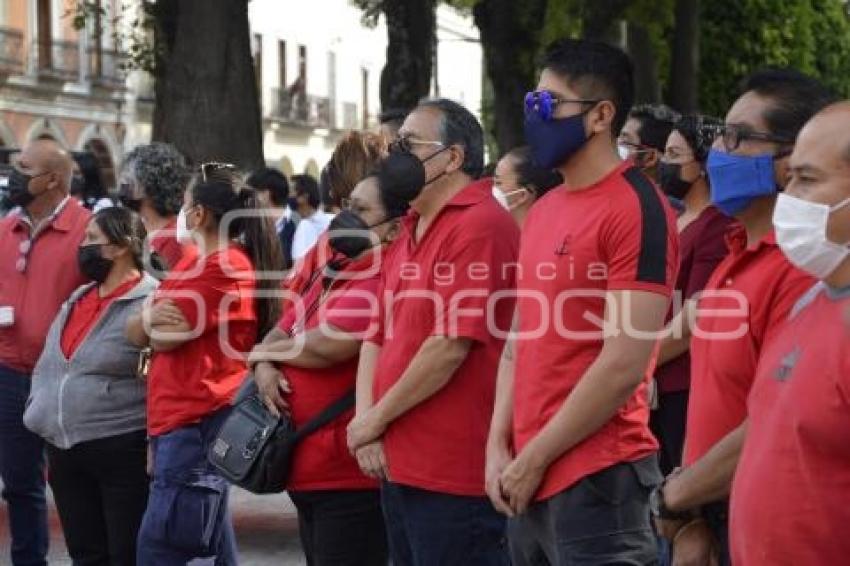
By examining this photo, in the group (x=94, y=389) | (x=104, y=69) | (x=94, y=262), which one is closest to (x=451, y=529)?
(x=94, y=389)

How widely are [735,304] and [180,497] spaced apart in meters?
3.44

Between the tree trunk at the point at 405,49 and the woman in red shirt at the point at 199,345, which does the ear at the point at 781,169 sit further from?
the tree trunk at the point at 405,49

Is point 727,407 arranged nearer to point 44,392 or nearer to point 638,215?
point 638,215

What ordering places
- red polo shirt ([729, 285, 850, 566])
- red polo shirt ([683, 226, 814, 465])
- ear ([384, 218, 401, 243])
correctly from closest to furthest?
red polo shirt ([729, 285, 850, 566]), red polo shirt ([683, 226, 814, 465]), ear ([384, 218, 401, 243])

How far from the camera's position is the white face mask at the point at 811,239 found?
161 inches

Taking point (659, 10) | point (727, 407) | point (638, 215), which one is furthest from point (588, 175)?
point (659, 10)

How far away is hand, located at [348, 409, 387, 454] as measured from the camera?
5910 millimetres

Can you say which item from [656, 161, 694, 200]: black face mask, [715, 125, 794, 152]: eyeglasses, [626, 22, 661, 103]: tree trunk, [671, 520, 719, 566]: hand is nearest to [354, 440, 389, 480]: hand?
[671, 520, 719, 566]: hand

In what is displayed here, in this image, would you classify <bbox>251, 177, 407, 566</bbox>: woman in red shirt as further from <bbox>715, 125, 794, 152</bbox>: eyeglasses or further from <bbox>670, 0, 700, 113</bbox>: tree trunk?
<bbox>670, 0, 700, 113</bbox>: tree trunk

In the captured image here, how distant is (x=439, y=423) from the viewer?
5844mm

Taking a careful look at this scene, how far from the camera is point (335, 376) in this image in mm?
6629

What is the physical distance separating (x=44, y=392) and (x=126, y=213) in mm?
878

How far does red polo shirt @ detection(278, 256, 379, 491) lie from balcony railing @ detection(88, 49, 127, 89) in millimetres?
43042

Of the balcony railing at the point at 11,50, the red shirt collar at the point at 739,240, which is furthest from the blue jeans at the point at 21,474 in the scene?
the balcony railing at the point at 11,50
